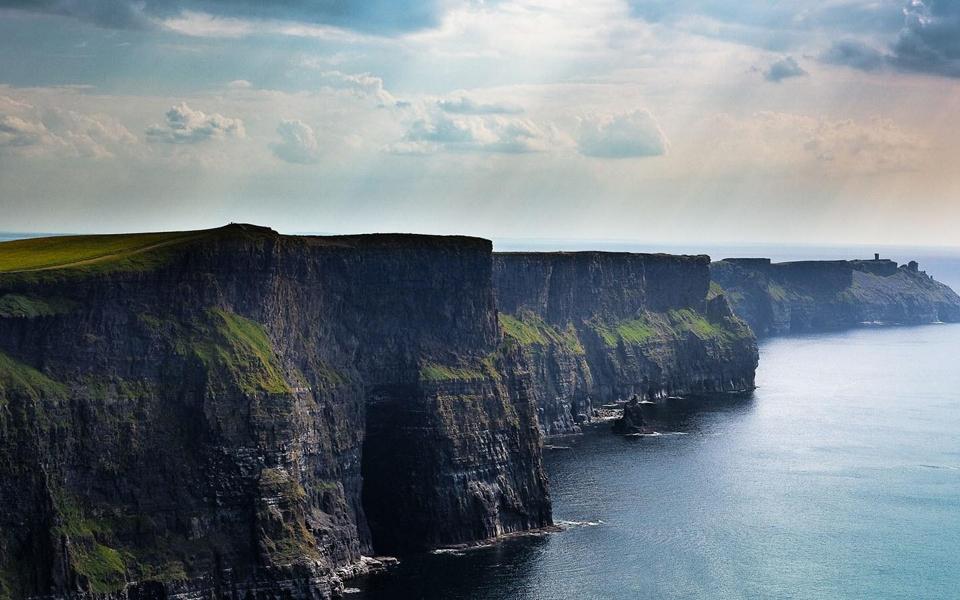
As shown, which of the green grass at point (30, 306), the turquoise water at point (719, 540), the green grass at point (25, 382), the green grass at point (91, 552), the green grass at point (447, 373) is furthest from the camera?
the green grass at point (447, 373)

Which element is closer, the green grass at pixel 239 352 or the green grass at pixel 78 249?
the green grass at pixel 239 352

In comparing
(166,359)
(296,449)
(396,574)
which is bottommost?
(396,574)

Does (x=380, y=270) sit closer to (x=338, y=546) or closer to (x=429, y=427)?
(x=429, y=427)

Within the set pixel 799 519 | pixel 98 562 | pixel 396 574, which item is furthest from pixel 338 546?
pixel 799 519

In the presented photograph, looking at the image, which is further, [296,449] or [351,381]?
[351,381]

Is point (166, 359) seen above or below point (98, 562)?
above

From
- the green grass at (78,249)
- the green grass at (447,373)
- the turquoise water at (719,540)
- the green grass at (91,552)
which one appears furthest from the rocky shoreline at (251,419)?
the turquoise water at (719,540)

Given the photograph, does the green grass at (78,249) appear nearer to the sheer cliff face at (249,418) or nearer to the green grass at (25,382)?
the sheer cliff face at (249,418)

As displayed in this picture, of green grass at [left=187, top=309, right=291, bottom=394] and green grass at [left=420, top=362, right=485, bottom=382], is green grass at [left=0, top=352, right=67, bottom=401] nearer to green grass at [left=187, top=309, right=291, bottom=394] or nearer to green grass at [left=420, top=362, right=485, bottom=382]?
green grass at [left=187, top=309, right=291, bottom=394]
